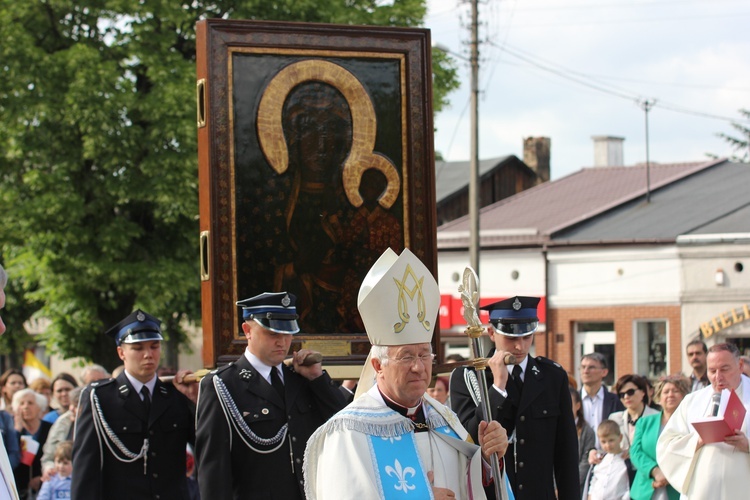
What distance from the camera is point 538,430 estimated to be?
783 centimetres

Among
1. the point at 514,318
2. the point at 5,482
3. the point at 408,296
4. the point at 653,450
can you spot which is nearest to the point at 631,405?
the point at 653,450

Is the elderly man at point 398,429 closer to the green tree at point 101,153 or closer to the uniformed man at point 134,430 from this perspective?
the uniformed man at point 134,430

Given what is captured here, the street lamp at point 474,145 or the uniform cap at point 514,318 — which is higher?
the street lamp at point 474,145

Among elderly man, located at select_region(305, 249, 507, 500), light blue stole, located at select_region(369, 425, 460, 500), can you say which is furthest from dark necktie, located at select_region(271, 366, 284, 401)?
light blue stole, located at select_region(369, 425, 460, 500)

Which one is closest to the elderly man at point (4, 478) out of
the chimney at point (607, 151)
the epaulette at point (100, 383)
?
the epaulette at point (100, 383)

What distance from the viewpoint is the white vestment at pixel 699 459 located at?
30.8 feet

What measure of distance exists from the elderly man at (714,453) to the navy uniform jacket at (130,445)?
3.53 meters

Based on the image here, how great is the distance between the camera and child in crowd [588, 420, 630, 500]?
11188 millimetres

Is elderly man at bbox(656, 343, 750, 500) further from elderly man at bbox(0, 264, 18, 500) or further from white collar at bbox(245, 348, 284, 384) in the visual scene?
elderly man at bbox(0, 264, 18, 500)

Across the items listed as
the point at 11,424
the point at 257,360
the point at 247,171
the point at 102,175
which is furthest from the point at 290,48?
the point at 102,175

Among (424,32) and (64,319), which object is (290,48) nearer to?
(424,32)

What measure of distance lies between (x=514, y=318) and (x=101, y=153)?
15777 mm

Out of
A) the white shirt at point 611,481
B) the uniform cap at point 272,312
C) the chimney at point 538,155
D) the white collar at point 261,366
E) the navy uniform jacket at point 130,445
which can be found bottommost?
the white shirt at point 611,481

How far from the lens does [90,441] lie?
816cm
